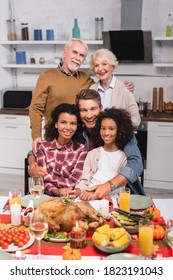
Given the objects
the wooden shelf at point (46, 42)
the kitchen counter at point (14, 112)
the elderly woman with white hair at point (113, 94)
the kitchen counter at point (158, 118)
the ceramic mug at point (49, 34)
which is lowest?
the kitchen counter at point (158, 118)

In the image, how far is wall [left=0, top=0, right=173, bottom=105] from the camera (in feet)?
15.9

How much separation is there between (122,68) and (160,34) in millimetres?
600

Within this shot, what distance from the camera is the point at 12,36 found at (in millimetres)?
5141

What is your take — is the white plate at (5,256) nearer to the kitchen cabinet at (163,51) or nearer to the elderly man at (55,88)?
the elderly man at (55,88)

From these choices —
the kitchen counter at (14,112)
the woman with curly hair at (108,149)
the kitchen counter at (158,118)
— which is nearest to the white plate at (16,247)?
the woman with curly hair at (108,149)

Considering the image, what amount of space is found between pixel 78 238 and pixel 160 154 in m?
2.91

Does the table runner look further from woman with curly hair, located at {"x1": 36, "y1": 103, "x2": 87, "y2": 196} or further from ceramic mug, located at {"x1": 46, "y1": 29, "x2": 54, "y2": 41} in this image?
ceramic mug, located at {"x1": 46, "y1": 29, "x2": 54, "y2": 41}

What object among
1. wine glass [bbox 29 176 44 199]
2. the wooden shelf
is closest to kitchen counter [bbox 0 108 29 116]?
the wooden shelf

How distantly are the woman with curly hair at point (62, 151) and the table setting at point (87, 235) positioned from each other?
588 millimetres

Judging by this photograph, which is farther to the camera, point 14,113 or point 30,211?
point 14,113

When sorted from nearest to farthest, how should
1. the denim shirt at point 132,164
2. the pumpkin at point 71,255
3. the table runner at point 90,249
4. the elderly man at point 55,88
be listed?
the pumpkin at point 71,255 < the table runner at point 90,249 < the denim shirt at point 132,164 < the elderly man at point 55,88

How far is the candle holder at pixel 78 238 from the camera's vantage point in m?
1.81
